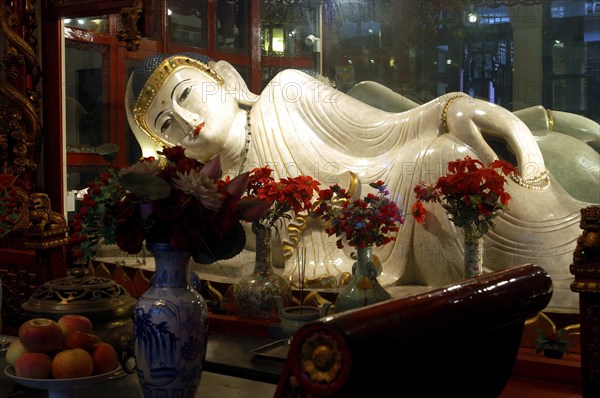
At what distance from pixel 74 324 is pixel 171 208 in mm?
350

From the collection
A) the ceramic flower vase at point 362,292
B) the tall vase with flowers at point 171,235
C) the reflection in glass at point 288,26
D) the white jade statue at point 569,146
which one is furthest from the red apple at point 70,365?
the reflection in glass at point 288,26

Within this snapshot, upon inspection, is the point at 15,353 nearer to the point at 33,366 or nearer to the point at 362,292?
the point at 33,366

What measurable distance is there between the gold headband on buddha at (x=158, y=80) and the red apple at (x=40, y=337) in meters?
2.21

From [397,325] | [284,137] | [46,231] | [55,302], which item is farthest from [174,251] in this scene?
[284,137]

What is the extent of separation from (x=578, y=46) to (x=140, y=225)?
2.31 metres

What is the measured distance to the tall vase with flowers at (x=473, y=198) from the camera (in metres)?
2.57

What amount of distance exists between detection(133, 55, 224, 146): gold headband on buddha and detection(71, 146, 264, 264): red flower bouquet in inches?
84.1

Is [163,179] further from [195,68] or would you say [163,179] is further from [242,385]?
[195,68]

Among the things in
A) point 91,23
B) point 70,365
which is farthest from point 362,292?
point 91,23

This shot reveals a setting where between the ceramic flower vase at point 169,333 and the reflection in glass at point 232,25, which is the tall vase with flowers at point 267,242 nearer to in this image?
the ceramic flower vase at point 169,333

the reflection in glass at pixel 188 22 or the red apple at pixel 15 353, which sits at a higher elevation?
the reflection in glass at pixel 188 22

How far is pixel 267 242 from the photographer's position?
8.89ft

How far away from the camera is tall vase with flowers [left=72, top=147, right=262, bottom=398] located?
62.9 inches

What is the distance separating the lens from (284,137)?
355 cm
